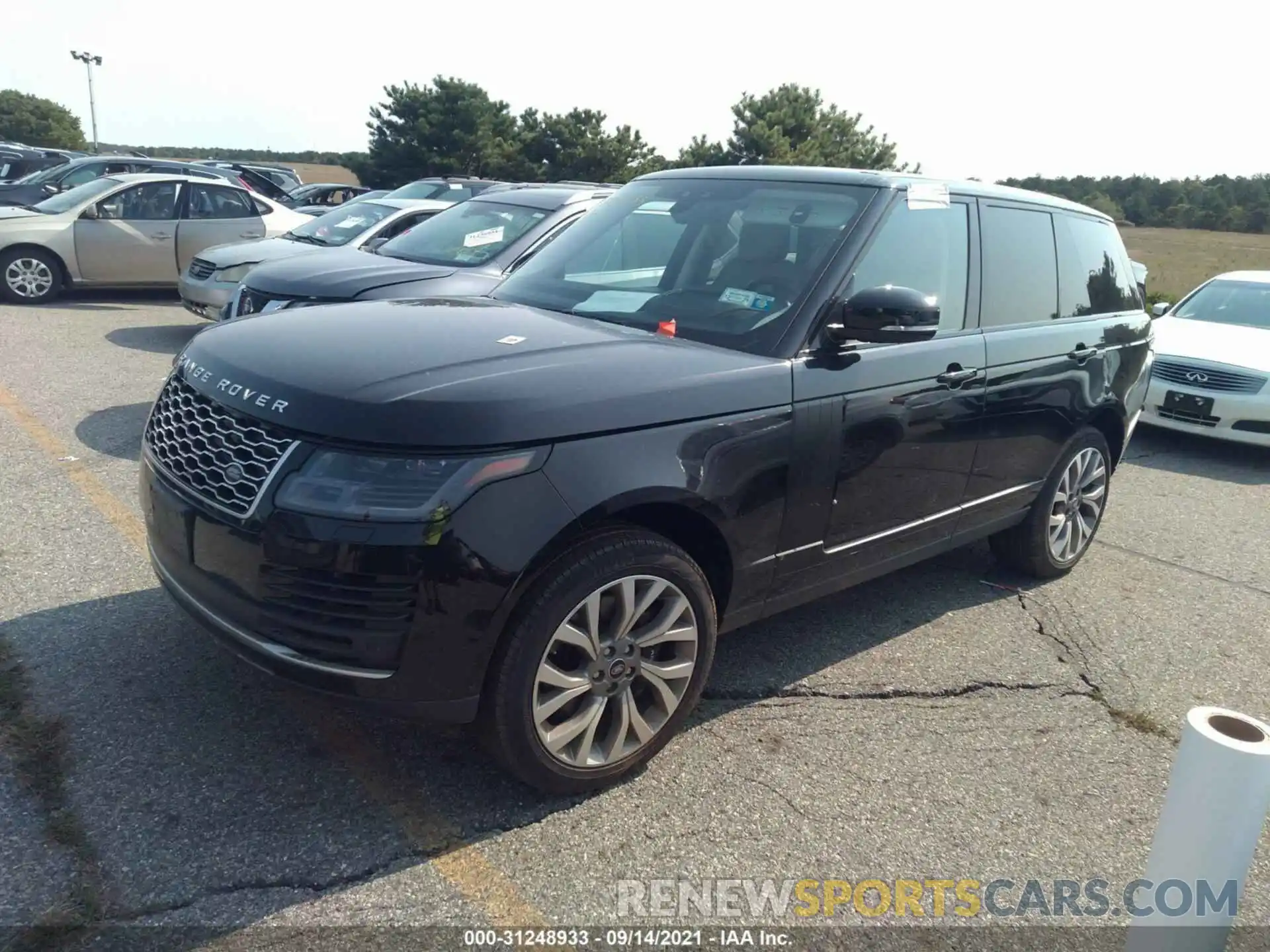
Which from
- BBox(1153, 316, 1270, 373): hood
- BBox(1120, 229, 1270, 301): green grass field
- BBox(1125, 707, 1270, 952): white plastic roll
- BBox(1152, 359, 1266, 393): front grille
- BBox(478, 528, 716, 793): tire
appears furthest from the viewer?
BBox(1120, 229, 1270, 301): green grass field

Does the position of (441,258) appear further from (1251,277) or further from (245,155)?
(245,155)

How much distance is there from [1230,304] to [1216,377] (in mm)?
2031

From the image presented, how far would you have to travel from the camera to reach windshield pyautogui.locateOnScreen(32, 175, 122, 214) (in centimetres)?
1180

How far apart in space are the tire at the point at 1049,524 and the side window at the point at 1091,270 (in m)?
0.64

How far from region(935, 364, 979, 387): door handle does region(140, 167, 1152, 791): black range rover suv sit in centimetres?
2

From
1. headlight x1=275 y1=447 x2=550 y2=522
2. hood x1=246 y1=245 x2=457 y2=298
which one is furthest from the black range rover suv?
hood x1=246 y1=245 x2=457 y2=298

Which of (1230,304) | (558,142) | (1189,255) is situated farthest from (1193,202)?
(1230,304)

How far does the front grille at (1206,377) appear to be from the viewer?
8406mm

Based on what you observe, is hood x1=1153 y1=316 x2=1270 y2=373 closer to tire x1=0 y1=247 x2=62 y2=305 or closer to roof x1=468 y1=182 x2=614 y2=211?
roof x1=468 y1=182 x2=614 y2=211

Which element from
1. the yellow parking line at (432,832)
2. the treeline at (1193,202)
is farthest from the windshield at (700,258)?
the treeline at (1193,202)

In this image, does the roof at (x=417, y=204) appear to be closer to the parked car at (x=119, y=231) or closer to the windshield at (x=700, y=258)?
the parked car at (x=119, y=231)

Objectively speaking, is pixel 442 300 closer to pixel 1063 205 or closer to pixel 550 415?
pixel 550 415

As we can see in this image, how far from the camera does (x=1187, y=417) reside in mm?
8625

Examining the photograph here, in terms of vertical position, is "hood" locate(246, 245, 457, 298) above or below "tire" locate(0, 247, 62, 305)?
above
